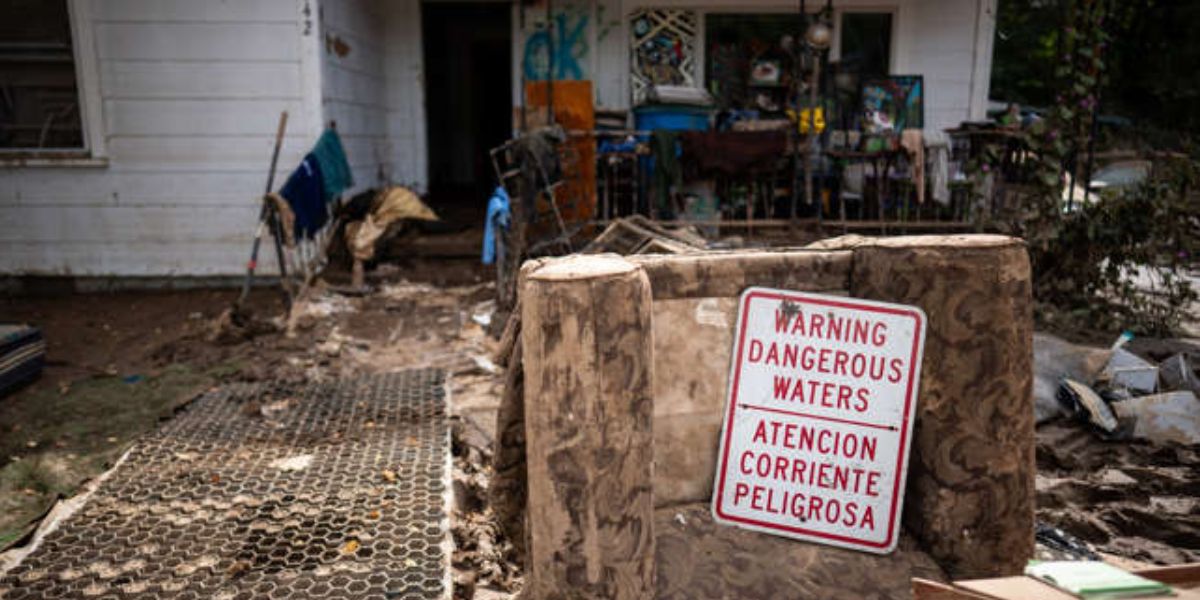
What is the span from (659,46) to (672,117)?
1.51 m

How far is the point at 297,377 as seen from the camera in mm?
5070

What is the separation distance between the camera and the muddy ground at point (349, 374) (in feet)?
10.6

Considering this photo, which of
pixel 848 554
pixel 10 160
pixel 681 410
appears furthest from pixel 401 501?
pixel 10 160

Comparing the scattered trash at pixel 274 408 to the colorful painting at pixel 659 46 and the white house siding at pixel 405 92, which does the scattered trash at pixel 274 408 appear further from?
the colorful painting at pixel 659 46

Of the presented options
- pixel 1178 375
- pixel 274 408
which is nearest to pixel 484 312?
pixel 274 408

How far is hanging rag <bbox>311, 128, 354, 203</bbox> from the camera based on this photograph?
691 cm

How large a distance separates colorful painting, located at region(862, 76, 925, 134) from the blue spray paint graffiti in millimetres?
3369

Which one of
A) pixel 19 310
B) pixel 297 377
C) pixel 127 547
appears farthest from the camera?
pixel 19 310

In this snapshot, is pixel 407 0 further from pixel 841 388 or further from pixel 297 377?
pixel 841 388

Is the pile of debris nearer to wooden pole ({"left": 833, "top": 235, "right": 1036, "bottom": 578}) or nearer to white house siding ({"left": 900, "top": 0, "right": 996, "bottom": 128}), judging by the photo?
wooden pole ({"left": 833, "top": 235, "right": 1036, "bottom": 578})

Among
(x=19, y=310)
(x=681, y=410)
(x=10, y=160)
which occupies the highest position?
(x=10, y=160)

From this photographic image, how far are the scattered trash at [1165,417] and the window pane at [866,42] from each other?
6011 millimetres

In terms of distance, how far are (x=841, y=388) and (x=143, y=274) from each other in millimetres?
7533

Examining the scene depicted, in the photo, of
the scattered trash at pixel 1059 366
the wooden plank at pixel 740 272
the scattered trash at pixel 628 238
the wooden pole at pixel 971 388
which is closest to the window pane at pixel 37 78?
the scattered trash at pixel 628 238
